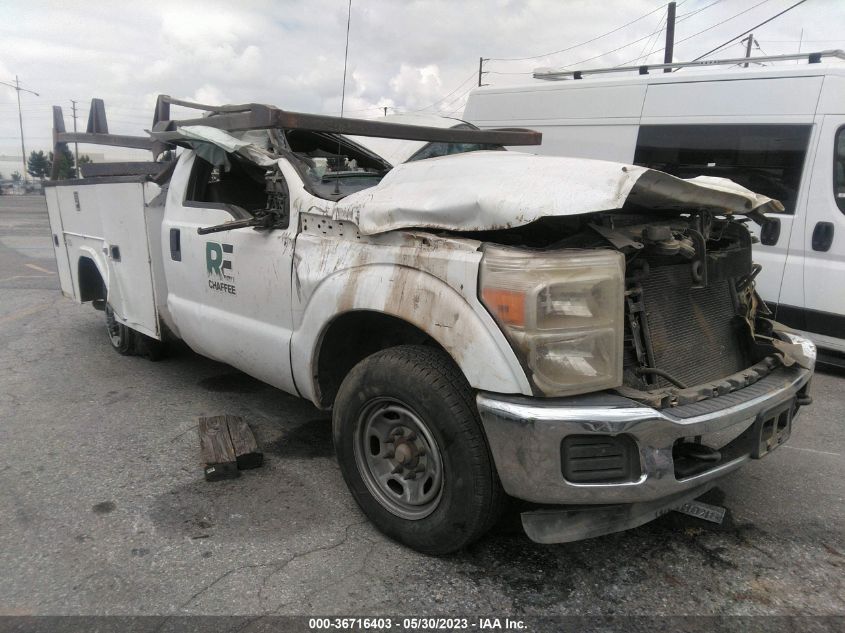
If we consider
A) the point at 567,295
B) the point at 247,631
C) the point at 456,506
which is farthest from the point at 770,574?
the point at 247,631

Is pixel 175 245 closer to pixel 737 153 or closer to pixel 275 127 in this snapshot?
pixel 275 127

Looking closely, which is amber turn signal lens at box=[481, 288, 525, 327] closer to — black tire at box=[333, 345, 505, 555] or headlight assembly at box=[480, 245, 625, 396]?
headlight assembly at box=[480, 245, 625, 396]

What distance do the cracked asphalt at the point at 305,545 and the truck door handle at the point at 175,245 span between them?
1100mm

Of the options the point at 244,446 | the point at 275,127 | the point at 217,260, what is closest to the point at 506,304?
the point at 275,127

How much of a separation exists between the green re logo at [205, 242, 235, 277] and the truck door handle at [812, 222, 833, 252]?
4816mm

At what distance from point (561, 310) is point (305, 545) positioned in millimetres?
1571

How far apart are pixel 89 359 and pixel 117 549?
348cm

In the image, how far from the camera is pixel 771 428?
2.75 metres

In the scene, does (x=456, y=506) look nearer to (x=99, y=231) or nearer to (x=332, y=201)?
(x=332, y=201)

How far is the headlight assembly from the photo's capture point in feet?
7.38

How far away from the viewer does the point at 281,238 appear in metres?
3.35

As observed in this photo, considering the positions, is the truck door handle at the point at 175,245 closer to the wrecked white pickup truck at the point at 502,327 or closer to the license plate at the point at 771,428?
the wrecked white pickup truck at the point at 502,327

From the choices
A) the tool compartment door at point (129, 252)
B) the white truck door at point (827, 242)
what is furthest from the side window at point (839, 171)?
the tool compartment door at point (129, 252)

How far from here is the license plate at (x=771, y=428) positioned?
2.64 meters
